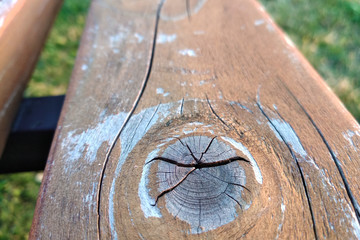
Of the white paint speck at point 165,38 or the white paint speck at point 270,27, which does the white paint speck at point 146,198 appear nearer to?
the white paint speck at point 165,38

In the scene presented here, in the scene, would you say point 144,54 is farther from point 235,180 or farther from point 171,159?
point 235,180

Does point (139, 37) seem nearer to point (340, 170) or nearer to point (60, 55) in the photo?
point (340, 170)

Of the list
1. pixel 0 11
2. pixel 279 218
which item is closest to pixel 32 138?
pixel 0 11

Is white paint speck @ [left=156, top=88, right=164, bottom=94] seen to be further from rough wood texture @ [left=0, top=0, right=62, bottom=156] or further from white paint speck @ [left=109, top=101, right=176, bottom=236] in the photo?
rough wood texture @ [left=0, top=0, right=62, bottom=156]

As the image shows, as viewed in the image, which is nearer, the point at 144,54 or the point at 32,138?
the point at 144,54

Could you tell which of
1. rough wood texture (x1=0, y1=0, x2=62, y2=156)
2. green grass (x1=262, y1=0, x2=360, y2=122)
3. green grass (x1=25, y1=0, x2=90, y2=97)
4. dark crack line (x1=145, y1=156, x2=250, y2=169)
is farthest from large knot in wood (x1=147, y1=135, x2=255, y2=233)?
green grass (x1=25, y1=0, x2=90, y2=97)

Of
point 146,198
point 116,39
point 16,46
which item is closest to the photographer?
point 146,198

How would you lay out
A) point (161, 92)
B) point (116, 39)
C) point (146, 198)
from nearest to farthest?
1. point (146, 198)
2. point (161, 92)
3. point (116, 39)

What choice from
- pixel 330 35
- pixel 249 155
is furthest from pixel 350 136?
pixel 330 35
